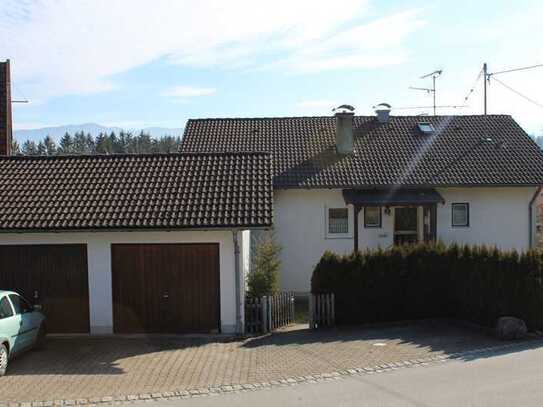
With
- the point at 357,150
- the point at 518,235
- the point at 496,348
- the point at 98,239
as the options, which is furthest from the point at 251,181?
the point at 518,235

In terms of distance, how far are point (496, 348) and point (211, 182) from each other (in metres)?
7.78

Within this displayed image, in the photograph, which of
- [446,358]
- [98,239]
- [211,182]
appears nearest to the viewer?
[446,358]

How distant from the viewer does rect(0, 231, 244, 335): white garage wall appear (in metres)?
15.5

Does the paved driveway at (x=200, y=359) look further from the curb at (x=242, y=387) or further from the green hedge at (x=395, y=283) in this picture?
the green hedge at (x=395, y=283)

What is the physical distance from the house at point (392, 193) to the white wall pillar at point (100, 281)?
8102 millimetres

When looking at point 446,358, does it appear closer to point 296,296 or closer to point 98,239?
point 98,239

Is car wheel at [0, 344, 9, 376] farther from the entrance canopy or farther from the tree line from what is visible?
the tree line

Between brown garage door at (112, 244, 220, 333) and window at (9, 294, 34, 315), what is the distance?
2.23 m

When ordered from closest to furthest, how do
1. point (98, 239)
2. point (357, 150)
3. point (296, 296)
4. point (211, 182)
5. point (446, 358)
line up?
point (446, 358) → point (98, 239) → point (211, 182) → point (296, 296) → point (357, 150)

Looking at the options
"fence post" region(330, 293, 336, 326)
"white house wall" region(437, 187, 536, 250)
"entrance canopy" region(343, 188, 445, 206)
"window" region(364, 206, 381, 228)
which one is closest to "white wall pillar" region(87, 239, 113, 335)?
"fence post" region(330, 293, 336, 326)

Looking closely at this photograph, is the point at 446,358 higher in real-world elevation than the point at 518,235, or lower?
lower

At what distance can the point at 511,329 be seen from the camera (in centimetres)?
1418

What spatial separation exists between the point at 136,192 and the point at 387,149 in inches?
469

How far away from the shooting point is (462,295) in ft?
53.3
